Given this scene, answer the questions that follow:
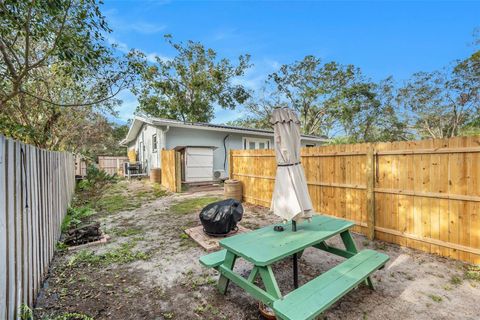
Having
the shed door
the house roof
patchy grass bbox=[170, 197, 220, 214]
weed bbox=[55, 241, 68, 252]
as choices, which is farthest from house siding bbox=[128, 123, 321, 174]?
weed bbox=[55, 241, 68, 252]

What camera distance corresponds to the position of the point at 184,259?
3.80 m

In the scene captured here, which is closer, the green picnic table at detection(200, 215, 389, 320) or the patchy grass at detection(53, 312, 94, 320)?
the green picnic table at detection(200, 215, 389, 320)

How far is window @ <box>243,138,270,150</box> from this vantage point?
1505cm

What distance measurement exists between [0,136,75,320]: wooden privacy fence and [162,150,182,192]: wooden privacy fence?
21.6ft

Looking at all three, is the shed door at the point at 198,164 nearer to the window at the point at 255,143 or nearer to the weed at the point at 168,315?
the window at the point at 255,143

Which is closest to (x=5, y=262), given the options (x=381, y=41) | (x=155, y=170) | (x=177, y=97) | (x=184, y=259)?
(x=184, y=259)

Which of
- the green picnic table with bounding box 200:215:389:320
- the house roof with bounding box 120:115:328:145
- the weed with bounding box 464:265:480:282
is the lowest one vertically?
the weed with bounding box 464:265:480:282

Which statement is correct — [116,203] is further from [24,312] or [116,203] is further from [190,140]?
[24,312]

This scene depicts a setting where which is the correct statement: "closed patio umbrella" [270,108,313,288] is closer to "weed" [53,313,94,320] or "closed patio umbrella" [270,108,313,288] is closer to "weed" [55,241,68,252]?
"weed" [53,313,94,320]

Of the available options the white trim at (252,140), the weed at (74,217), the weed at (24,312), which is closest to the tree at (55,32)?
the weed at (24,312)

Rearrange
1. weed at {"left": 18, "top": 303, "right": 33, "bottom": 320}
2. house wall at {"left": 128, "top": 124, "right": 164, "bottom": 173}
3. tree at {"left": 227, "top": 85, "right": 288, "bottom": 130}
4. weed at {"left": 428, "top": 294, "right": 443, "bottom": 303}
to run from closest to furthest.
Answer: weed at {"left": 18, "top": 303, "right": 33, "bottom": 320}, weed at {"left": 428, "top": 294, "right": 443, "bottom": 303}, house wall at {"left": 128, "top": 124, "right": 164, "bottom": 173}, tree at {"left": 227, "top": 85, "right": 288, "bottom": 130}

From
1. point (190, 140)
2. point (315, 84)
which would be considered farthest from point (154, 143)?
point (315, 84)

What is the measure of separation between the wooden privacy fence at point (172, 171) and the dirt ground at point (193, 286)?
5515 millimetres

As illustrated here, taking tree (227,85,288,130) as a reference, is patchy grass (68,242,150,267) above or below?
below
